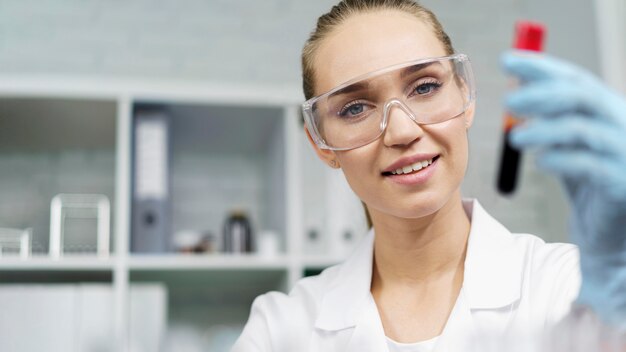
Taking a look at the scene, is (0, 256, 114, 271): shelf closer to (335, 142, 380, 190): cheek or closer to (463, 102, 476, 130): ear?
(335, 142, 380, 190): cheek

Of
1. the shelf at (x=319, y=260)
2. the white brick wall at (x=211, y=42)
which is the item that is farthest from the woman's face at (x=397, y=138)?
the white brick wall at (x=211, y=42)

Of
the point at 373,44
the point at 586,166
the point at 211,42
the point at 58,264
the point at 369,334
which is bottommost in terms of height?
the point at 58,264

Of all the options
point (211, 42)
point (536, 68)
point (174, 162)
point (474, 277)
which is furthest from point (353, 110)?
point (211, 42)

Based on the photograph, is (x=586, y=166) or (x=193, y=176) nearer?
(x=586, y=166)

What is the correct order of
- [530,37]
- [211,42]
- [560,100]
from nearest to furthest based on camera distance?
1. [560,100]
2. [530,37]
3. [211,42]

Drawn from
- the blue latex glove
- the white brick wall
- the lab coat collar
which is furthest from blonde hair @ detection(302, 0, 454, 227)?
the white brick wall

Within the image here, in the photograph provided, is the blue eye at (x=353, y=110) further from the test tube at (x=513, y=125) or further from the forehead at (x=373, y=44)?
the test tube at (x=513, y=125)

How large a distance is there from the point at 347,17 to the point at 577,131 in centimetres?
43

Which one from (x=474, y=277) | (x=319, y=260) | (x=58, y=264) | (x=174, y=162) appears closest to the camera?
(x=474, y=277)

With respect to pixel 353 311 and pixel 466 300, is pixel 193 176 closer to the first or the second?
pixel 353 311

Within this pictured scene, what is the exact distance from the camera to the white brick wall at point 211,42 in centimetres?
256

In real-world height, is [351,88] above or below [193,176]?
above

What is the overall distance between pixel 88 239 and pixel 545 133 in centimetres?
200

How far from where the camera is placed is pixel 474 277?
890mm
